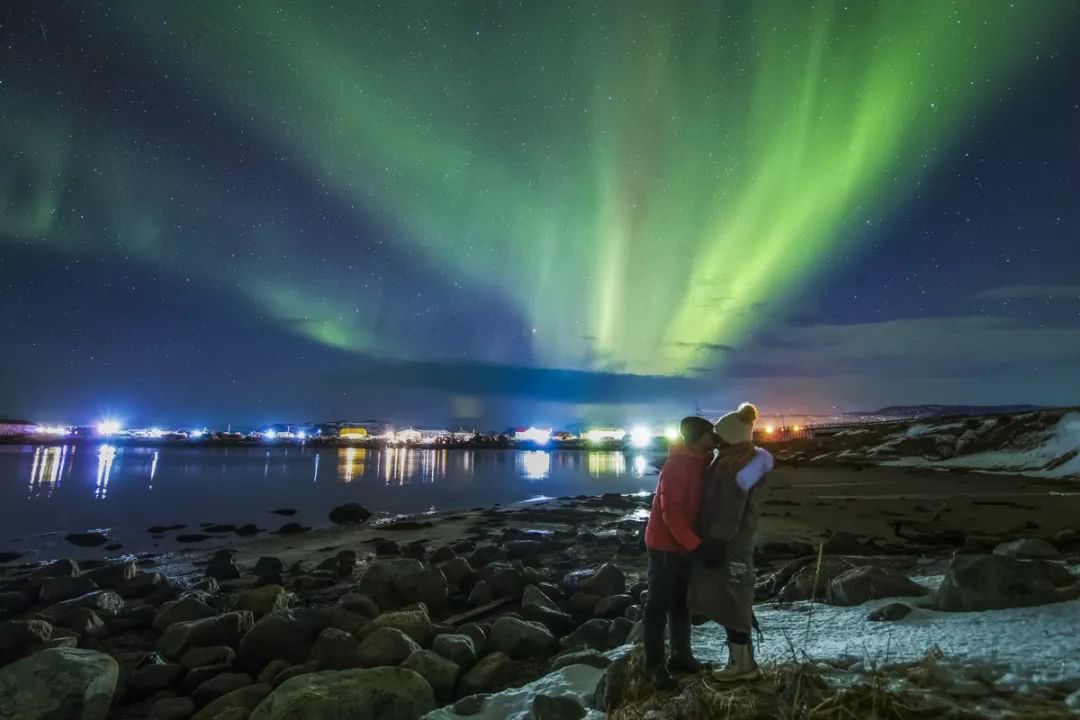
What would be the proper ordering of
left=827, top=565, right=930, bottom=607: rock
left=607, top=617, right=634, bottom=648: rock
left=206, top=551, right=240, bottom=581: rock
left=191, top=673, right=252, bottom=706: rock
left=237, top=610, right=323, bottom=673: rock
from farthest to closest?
1. left=206, top=551, right=240, bottom=581: rock
2. left=237, top=610, right=323, bottom=673: rock
3. left=607, top=617, right=634, bottom=648: rock
4. left=191, top=673, right=252, bottom=706: rock
5. left=827, top=565, right=930, bottom=607: rock

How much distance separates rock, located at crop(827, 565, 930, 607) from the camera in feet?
27.3

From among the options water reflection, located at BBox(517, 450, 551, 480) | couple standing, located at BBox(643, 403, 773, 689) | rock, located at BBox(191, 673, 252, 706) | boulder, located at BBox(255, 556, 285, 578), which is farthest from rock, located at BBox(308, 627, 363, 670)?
water reflection, located at BBox(517, 450, 551, 480)

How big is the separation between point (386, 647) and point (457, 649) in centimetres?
107

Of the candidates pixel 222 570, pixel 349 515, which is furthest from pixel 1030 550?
pixel 349 515

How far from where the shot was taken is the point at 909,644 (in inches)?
245

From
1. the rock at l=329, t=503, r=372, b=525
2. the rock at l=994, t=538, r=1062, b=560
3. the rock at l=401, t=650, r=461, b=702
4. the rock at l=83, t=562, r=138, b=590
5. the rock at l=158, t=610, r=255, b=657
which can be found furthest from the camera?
the rock at l=329, t=503, r=372, b=525

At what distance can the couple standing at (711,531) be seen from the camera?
17.5ft

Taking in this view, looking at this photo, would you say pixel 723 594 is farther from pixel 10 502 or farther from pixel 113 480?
pixel 113 480

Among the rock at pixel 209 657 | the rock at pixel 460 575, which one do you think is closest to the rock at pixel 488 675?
the rock at pixel 209 657

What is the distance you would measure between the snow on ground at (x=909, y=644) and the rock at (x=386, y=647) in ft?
6.83

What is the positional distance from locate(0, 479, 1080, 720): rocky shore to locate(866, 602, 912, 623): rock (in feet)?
0.06

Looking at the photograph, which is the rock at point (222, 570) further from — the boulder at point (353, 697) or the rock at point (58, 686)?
the boulder at point (353, 697)

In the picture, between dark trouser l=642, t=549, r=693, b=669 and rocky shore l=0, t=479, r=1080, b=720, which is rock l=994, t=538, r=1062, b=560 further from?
dark trouser l=642, t=549, r=693, b=669

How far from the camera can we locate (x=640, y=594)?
12.2m
